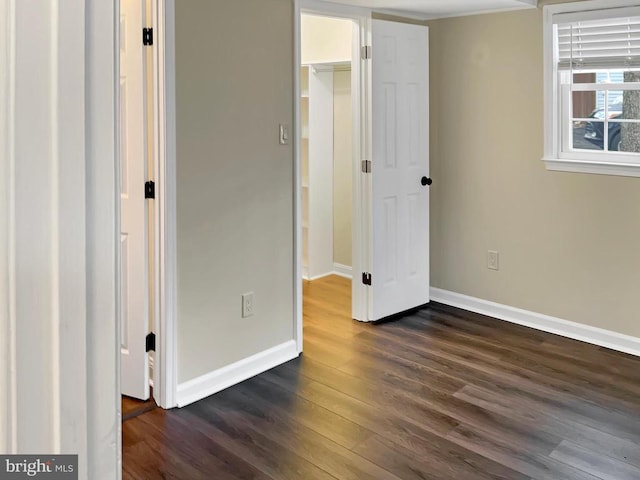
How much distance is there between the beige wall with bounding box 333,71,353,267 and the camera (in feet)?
17.1

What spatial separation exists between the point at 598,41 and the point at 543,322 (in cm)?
179

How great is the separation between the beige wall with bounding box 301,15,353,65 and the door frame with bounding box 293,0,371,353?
33.3 inches

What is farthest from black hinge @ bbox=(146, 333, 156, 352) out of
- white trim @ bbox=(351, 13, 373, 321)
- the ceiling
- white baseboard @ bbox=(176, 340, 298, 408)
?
the ceiling

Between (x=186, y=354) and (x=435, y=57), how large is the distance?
278 cm

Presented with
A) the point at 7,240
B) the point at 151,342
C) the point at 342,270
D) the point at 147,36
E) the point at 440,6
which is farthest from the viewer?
the point at 342,270

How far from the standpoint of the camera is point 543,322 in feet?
13.3

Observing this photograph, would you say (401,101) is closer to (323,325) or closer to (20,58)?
(323,325)

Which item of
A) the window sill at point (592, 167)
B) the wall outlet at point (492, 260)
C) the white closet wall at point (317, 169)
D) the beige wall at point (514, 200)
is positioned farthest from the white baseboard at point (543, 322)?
the white closet wall at point (317, 169)

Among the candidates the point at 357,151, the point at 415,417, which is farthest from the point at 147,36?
the point at 415,417

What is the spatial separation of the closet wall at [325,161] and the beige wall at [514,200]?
0.98 metres

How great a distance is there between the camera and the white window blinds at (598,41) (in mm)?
3506

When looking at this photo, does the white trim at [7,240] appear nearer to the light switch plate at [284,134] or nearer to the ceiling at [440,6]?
the light switch plate at [284,134]

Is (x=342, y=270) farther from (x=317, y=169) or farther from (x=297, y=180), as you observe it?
(x=297, y=180)

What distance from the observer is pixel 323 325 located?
13.6 ft
